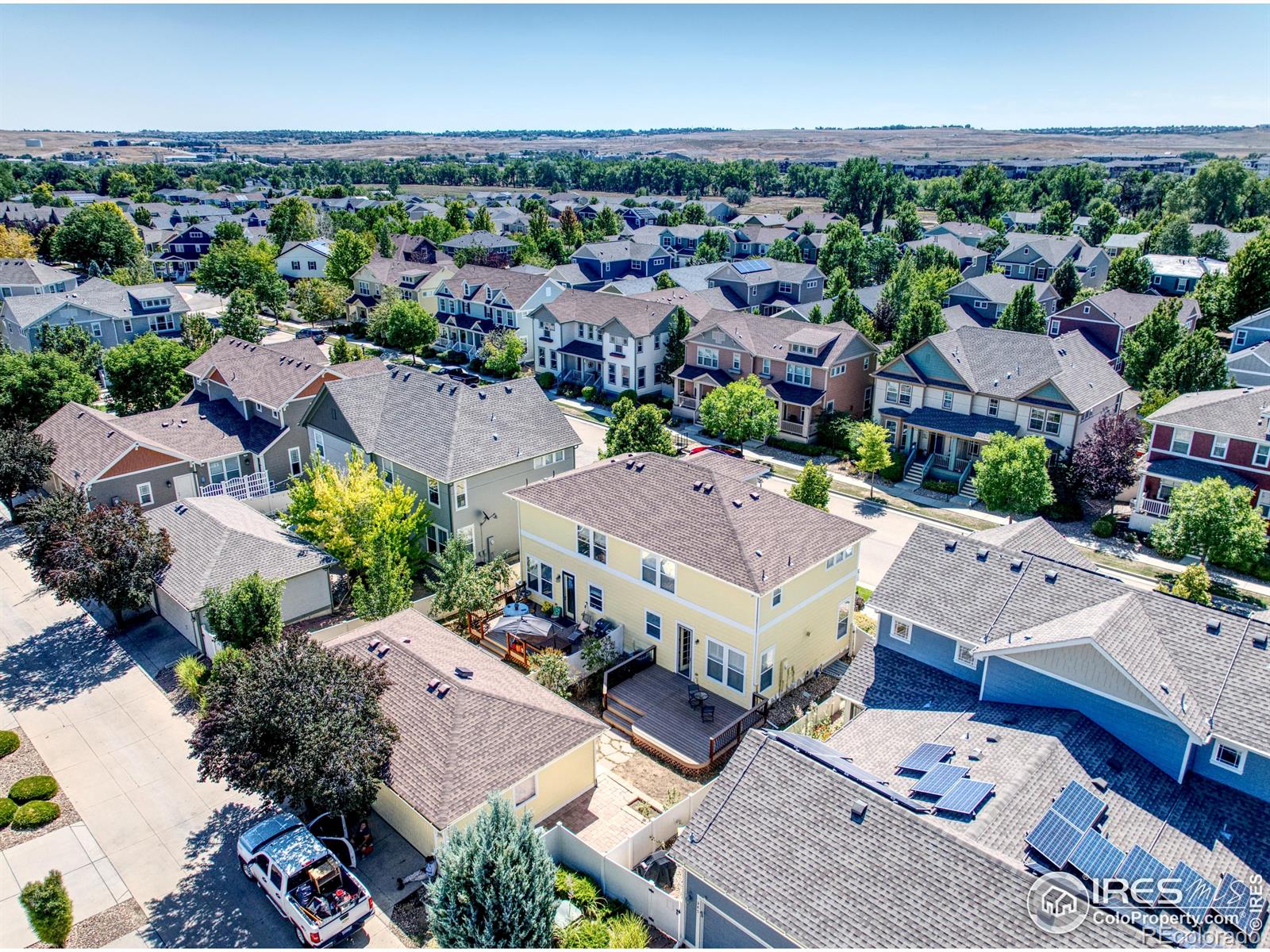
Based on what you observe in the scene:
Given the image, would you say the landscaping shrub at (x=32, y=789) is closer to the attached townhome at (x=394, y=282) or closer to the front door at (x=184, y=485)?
the front door at (x=184, y=485)

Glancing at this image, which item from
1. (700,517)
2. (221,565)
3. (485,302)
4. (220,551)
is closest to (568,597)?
(700,517)

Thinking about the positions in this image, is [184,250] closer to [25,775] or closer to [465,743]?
[25,775]

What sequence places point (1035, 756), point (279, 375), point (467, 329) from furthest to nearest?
point (467, 329) → point (279, 375) → point (1035, 756)

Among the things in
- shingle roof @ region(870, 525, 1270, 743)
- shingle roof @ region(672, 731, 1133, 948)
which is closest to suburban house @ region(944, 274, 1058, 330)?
shingle roof @ region(870, 525, 1270, 743)

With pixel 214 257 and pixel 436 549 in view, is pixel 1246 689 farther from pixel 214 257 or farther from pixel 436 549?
pixel 214 257

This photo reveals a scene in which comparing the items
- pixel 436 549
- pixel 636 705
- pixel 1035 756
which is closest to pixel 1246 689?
pixel 1035 756

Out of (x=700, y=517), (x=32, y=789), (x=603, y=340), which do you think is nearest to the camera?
(x=32, y=789)

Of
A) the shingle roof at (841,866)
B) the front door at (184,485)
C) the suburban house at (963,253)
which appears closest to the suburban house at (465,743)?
the shingle roof at (841,866)
